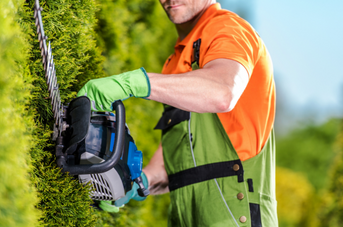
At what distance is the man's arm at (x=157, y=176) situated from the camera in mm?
2170

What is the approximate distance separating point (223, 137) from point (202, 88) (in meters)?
0.47

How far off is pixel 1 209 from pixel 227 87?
0.93m

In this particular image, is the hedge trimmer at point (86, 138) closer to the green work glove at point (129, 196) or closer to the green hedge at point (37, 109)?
the green hedge at point (37, 109)

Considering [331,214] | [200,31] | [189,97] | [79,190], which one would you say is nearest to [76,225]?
[79,190]

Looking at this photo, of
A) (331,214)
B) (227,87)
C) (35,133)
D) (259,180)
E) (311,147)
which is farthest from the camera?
(311,147)

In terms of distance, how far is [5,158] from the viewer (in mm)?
802

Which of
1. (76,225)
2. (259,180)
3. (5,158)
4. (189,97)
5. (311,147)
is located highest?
(5,158)

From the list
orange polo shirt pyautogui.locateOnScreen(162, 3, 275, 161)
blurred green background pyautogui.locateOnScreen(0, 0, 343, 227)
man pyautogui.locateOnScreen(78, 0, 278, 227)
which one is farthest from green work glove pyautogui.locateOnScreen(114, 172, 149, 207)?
orange polo shirt pyautogui.locateOnScreen(162, 3, 275, 161)

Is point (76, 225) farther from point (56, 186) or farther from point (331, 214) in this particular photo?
point (331, 214)

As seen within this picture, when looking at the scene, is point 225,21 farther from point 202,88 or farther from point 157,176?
point 157,176

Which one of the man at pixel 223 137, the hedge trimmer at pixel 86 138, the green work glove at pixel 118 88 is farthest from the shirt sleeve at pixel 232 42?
the hedge trimmer at pixel 86 138

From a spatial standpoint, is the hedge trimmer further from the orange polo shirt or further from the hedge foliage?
the orange polo shirt

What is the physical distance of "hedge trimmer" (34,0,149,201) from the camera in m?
1.21

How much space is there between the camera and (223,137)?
5.53ft
